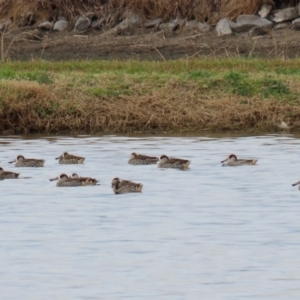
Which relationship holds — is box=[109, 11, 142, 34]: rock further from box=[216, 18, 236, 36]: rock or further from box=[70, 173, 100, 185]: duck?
box=[70, 173, 100, 185]: duck

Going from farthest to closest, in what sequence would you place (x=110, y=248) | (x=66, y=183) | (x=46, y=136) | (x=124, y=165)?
(x=46, y=136), (x=124, y=165), (x=66, y=183), (x=110, y=248)

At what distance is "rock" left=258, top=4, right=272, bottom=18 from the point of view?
97.6ft

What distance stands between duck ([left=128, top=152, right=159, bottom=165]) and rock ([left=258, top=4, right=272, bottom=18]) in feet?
42.1

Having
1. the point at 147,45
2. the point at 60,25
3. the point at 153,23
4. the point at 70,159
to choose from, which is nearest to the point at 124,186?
the point at 70,159

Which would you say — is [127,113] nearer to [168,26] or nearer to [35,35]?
[168,26]

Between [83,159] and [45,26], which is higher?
A: [45,26]

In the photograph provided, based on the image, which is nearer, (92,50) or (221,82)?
(221,82)

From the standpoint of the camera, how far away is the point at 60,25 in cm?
3098

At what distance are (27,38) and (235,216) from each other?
17445mm

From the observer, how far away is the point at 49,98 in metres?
21.4

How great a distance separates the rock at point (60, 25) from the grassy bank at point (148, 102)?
822 centimetres

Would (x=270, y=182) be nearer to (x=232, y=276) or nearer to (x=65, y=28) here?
(x=232, y=276)

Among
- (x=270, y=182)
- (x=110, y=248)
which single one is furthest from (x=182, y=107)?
(x=110, y=248)

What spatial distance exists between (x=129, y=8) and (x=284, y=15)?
3923 mm
